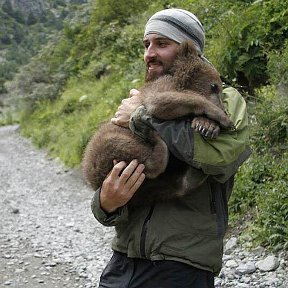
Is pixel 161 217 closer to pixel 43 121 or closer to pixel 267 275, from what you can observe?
pixel 267 275

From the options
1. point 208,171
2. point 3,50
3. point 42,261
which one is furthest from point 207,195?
point 3,50

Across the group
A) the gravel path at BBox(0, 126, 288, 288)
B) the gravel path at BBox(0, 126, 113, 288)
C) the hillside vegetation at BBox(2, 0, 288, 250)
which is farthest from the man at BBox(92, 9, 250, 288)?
the gravel path at BBox(0, 126, 113, 288)

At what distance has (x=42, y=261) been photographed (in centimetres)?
708

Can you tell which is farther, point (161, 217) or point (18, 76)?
point (18, 76)

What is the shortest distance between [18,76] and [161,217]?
2137 centimetres

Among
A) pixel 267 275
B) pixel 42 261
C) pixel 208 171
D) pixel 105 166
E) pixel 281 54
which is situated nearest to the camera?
pixel 208 171

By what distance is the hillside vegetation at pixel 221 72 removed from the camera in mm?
6609

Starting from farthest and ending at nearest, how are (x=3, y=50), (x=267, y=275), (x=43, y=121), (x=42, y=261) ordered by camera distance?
1. (x=3, y=50)
2. (x=43, y=121)
3. (x=42, y=261)
4. (x=267, y=275)

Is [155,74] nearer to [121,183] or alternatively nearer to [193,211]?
[121,183]

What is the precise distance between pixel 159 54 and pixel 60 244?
5.75m

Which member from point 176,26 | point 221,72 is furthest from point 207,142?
point 221,72

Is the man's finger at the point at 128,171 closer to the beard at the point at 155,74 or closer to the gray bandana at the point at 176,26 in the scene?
the beard at the point at 155,74

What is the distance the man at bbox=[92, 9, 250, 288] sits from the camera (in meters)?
2.32

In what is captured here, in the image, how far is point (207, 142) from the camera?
2.32 meters
